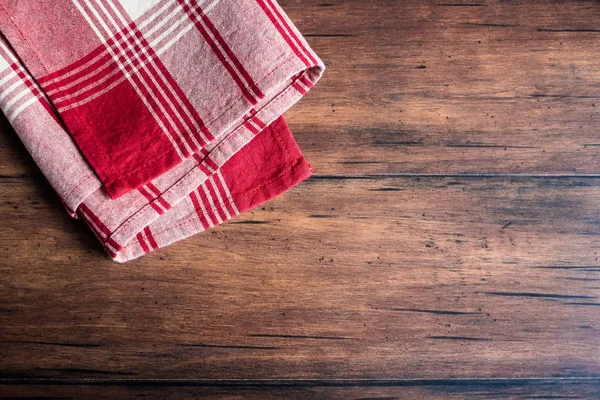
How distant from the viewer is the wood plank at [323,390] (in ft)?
1.47

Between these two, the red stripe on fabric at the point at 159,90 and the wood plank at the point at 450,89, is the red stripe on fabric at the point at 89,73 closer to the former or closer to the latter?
the red stripe on fabric at the point at 159,90

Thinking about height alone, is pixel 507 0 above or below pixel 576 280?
above

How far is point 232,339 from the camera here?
46cm

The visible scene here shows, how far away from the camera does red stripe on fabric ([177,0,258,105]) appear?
39 cm

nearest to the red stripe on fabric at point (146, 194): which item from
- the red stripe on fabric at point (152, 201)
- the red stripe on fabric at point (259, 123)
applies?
the red stripe on fabric at point (152, 201)

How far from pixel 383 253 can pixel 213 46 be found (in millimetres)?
233

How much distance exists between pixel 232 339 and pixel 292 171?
0.53ft

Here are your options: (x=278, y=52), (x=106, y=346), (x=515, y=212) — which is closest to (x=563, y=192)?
(x=515, y=212)

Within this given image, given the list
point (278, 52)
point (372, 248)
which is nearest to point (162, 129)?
point (278, 52)

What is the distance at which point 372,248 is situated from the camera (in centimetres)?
46

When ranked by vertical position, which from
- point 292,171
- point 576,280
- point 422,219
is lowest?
point 576,280

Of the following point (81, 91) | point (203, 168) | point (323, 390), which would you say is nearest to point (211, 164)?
point (203, 168)

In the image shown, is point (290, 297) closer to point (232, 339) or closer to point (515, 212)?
point (232, 339)

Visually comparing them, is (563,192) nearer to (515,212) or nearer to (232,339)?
(515,212)
